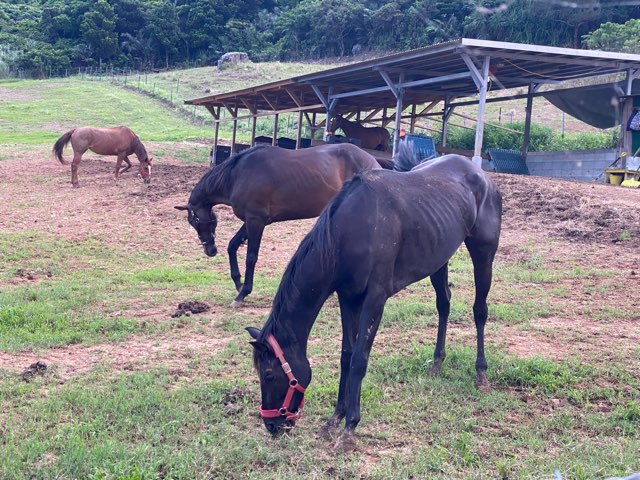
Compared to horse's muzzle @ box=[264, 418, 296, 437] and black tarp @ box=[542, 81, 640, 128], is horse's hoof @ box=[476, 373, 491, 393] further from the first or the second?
black tarp @ box=[542, 81, 640, 128]

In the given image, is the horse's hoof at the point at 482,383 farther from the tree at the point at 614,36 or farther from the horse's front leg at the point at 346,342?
the tree at the point at 614,36

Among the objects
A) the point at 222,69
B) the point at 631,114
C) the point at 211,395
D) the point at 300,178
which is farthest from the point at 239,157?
the point at 222,69

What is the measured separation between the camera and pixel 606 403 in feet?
13.6

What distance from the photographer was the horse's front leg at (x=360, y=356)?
3609 mm

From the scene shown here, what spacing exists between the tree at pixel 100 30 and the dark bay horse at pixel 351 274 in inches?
2575

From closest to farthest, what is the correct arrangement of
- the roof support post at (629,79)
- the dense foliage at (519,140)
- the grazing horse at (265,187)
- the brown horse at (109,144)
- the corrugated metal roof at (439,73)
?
the grazing horse at (265,187)
the corrugated metal roof at (439,73)
the roof support post at (629,79)
the brown horse at (109,144)
the dense foliage at (519,140)

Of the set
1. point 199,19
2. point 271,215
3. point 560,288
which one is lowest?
point 560,288

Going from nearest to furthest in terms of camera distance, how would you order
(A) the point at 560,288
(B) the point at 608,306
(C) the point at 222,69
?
(B) the point at 608,306, (A) the point at 560,288, (C) the point at 222,69

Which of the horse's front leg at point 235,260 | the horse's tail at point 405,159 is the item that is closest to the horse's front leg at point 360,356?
Answer: the horse's tail at point 405,159

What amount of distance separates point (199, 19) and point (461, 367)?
71802 millimetres

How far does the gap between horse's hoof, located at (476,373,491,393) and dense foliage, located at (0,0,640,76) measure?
4080 cm

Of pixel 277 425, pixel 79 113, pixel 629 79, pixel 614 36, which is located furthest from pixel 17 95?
pixel 277 425

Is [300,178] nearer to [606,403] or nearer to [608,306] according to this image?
[608,306]

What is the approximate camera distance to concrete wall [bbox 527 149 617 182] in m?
15.4
